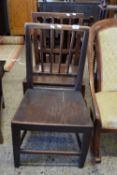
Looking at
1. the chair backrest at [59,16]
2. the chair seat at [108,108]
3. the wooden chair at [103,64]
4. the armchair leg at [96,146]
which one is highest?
the chair backrest at [59,16]

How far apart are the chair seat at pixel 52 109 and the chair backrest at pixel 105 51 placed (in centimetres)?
24

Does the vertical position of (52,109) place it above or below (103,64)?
below

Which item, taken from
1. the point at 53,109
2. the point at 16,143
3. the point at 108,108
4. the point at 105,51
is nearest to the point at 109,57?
the point at 105,51

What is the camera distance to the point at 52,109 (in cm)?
144

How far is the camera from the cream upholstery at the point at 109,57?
1.66 metres

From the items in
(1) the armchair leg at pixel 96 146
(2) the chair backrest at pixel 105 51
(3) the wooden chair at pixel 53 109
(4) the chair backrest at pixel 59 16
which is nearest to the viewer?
(3) the wooden chair at pixel 53 109

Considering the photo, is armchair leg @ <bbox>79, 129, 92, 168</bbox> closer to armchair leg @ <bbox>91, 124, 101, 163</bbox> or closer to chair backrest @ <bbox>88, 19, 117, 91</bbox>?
armchair leg @ <bbox>91, 124, 101, 163</bbox>

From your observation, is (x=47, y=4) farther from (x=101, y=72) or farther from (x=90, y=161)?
(x=90, y=161)

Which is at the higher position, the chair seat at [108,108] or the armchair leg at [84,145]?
the chair seat at [108,108]

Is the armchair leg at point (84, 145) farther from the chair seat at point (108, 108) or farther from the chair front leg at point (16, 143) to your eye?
the chair front leg at point (16, 143)

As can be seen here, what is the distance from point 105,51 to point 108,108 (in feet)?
1.52

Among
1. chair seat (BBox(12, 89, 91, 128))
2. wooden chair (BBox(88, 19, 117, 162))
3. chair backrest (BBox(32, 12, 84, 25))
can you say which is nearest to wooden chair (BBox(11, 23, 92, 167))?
chair seat (BBox(12, 89, 91, 128))

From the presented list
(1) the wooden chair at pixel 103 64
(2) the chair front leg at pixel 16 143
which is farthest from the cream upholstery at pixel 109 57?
(2) the chair front leg at pixel 16 143

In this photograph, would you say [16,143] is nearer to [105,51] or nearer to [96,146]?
[96,146]
